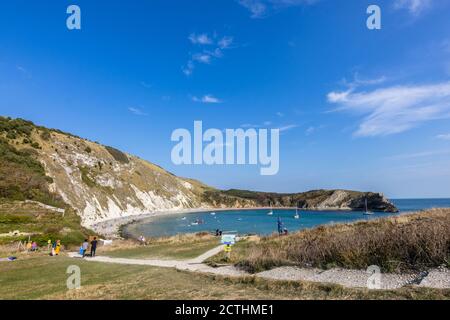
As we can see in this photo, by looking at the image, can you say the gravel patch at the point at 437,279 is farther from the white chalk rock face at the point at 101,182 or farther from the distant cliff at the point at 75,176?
the white chalk rock face at the point at 101,182

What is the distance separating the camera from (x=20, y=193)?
55344 millimetres

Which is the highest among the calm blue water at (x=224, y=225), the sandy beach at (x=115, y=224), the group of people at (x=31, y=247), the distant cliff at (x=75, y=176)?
the distant cliff at (x=75, y=176)

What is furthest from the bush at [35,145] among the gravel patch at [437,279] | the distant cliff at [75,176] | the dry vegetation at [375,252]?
the gravel patch at [437,279]

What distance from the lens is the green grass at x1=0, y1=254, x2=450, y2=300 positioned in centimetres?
1082

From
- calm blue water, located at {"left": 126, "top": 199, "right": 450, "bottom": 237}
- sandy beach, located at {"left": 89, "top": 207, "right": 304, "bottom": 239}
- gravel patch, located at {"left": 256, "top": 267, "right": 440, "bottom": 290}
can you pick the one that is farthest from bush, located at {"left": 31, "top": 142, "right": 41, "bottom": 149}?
gravel patch, located at {"left": 256, "top": 267, "right": 440, "bottom": 290}

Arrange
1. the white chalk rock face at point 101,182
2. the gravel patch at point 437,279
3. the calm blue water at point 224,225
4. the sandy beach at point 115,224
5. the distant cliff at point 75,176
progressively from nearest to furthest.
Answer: the gravel patch at point 437,279, the distant cliff at point 75,176, the sandy beach at point 115,224, the calm blue water at point 224,225, the white chalk rock face at point 101,182

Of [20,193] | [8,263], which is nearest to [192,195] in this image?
[20,193]

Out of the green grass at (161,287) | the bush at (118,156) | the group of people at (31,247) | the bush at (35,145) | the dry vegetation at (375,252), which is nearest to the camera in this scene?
the green grass at (161,287)

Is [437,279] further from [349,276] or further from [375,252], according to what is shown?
[375,252]

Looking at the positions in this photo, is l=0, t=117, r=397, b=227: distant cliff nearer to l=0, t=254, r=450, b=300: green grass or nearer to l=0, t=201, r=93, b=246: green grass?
l=0, t=201, r=93, b=246: green grass

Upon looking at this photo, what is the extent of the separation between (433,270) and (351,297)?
191 inches

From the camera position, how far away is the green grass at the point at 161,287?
1082 cm
